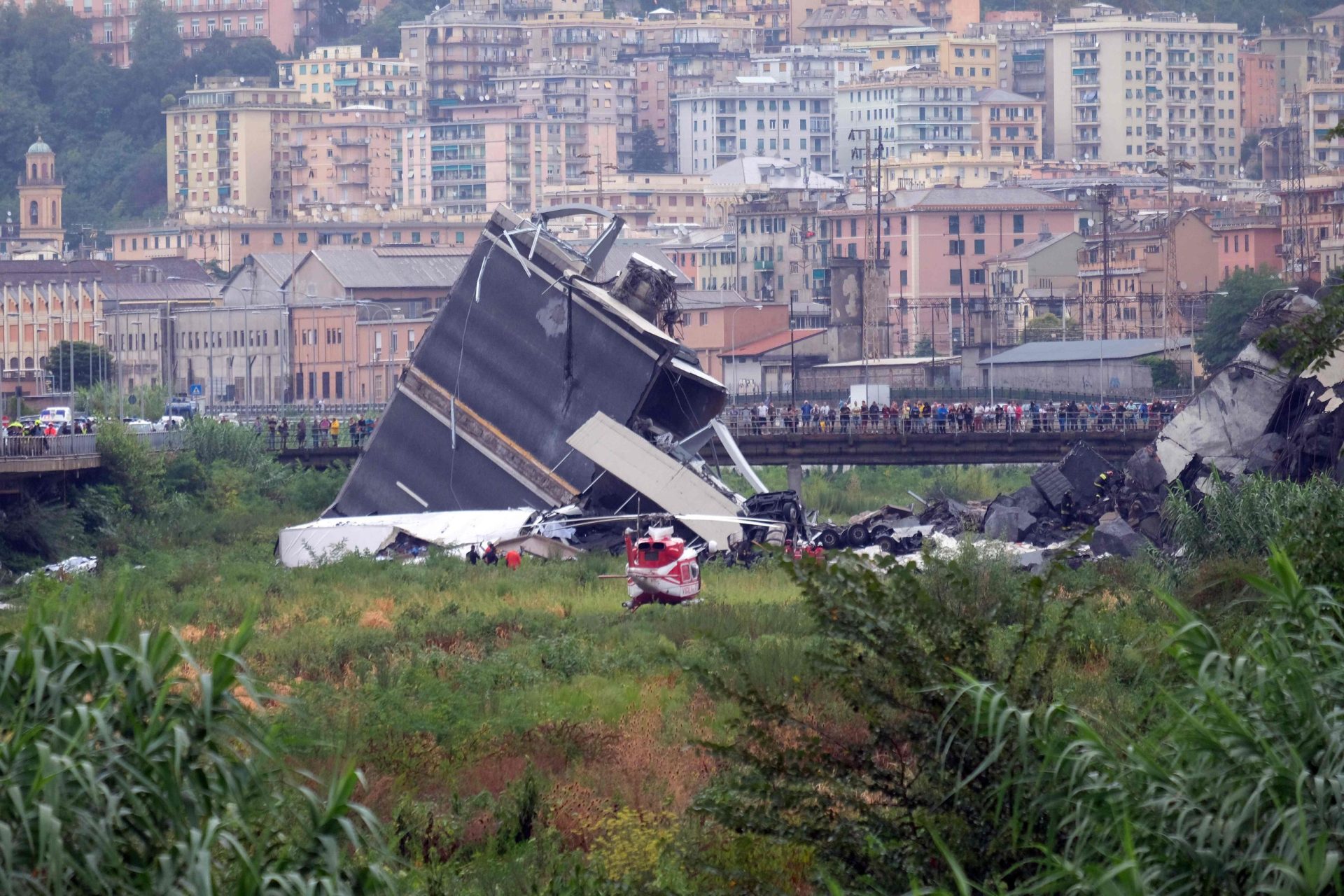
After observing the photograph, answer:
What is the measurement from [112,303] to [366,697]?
75.8 meters

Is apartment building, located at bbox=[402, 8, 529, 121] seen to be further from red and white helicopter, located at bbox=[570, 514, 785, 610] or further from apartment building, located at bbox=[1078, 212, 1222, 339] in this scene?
red and white helicopter, located at bbox=[570, 514, 785, 610]

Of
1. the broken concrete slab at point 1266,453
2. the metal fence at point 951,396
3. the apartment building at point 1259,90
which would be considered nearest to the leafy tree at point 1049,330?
the metal fence at point 951,396

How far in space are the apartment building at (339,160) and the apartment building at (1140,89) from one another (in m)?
45.0

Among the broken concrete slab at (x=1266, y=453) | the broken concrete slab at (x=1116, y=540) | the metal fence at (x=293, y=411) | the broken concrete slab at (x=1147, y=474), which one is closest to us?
the broken concrete slab at (x=1266, y=453)

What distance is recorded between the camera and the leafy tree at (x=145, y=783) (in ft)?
32.3

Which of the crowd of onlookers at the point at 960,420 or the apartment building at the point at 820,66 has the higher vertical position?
the apartment building at the point at 820,66

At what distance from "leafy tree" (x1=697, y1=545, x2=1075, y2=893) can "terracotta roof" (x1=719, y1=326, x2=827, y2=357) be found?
75871 millimetres

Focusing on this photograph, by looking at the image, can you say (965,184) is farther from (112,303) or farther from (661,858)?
(661,858)

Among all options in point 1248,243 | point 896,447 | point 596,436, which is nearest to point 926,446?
point 896,447

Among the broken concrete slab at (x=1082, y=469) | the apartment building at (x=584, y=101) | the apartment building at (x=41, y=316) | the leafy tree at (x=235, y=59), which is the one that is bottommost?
the broken concrete slab at (x=1082, y=469)

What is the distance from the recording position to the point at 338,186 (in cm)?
14675

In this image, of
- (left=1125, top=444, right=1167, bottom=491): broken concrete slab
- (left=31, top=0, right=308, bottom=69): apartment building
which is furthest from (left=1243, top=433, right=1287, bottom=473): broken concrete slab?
(left=31, top=0, right=308, bottom=69): apartment building

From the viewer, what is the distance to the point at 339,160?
146750mm

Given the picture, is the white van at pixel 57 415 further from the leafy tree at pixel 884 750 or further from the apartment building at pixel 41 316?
the leafy tree at pixel 884 750
